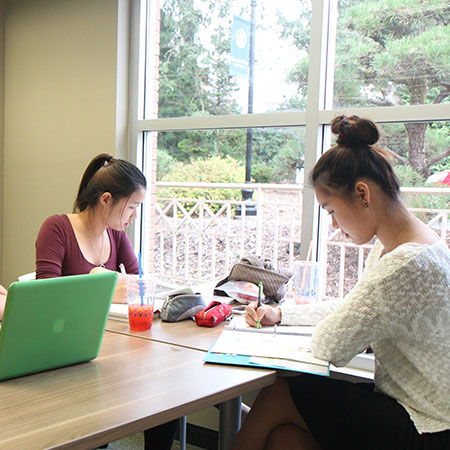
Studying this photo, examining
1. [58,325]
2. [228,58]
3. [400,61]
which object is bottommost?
[58,325]

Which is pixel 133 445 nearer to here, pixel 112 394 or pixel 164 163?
pixel 164 163

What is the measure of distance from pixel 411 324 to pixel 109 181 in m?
1.36

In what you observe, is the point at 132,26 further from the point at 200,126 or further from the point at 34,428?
the point at 34,428

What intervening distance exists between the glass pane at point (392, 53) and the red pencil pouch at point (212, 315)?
108cm

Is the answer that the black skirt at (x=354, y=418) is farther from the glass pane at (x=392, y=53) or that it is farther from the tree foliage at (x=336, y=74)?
the glass pane at (x=392, y=53)

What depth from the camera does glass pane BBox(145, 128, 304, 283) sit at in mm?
2672

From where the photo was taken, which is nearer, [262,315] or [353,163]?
[353,163]

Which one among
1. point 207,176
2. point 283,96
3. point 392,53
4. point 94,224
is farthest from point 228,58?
point 94,224

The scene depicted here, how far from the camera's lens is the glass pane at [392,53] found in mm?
2113

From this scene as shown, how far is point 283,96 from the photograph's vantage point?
255 centimetres

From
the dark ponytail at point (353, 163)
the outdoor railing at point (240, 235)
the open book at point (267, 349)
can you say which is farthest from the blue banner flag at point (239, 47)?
the open book at point (267, 349)

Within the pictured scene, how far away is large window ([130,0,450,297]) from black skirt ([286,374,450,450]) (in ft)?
2.54

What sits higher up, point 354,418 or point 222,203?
point 222,203

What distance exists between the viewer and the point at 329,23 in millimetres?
2395
